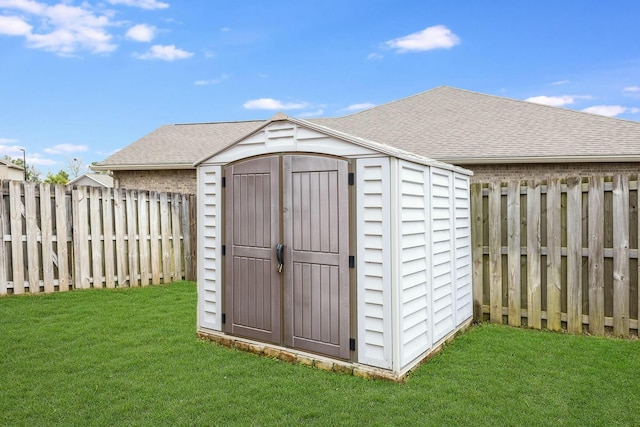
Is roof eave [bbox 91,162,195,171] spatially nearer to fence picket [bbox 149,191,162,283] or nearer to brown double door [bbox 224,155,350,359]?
fence picket [bbox 149,191,162,283]

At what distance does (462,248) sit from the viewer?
5637 millimetres

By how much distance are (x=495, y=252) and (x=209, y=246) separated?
12.0 ft

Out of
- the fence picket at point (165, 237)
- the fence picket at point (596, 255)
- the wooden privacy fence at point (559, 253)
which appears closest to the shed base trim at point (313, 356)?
the wooden privacy fence at point (559, 253)

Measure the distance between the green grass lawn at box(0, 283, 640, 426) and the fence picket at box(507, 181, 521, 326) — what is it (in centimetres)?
29

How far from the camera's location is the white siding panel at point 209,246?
16.5 ft

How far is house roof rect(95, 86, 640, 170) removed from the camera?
10344 mm

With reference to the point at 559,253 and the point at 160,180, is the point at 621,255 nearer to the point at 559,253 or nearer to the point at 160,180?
the point at 559,253

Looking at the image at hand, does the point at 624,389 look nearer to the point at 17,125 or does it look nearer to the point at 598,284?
the point at 598,284

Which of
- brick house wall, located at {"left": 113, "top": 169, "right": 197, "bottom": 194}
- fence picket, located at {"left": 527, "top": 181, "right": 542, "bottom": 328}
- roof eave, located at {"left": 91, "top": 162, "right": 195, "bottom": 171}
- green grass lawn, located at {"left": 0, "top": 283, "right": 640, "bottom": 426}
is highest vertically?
roof eave, located at {"left": 91, "top": 162, "right": 195, "bottom": 171}

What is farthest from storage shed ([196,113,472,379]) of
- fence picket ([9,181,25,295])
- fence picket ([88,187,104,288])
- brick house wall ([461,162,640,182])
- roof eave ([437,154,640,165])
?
brick house wall ([461,162,640,182])

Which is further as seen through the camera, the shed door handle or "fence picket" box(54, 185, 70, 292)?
"fence picket" box(54, 185, 70, 292)

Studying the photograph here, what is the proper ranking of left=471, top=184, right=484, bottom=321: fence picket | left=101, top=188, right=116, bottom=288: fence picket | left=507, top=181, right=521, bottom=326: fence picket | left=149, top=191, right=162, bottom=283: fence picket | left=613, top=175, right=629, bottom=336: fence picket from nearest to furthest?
1. left=613, top=175, right=629, bottom=336: fence picket
2. left=507, top=181, right=521, bottom=326: fence picket
3. left=471, top=184, right=484, bottom=321: fence picket
4. left=101, top=188, right=116, bottom=288: fence picket
5. left=149, top=191, right=162, bottom=283: fence picket

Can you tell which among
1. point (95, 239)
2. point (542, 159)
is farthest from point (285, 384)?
point (542, 159)

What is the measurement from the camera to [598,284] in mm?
5191
